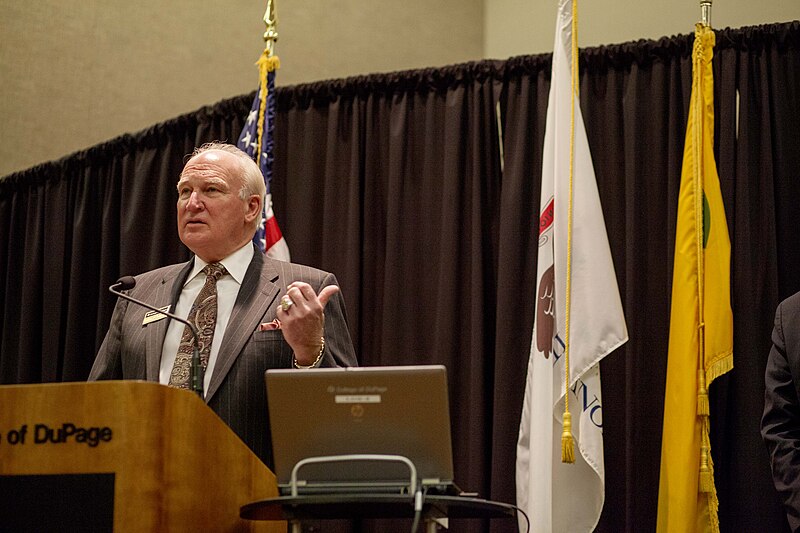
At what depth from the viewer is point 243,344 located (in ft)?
9.41

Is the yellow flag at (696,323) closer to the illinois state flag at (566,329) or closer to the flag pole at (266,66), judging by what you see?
the illinois state flag at (566,329)

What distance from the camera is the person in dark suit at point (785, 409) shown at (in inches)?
120

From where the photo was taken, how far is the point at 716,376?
12.2 feet

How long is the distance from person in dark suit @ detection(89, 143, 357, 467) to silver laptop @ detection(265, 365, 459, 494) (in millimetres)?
447

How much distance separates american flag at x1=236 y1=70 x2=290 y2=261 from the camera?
4477 millimetres

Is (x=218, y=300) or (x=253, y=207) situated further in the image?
(x=253, y=207)

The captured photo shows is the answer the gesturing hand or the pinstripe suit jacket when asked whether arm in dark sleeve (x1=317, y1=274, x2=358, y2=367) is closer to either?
the pinstripe suit jacket

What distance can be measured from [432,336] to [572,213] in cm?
100

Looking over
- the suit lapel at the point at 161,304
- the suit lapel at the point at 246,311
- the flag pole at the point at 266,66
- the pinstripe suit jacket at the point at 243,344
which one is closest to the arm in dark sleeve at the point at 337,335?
the pinstripe suit jacket at the point at 243,344

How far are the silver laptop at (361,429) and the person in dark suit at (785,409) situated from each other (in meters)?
1.36

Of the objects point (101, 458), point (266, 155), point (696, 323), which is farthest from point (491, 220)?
point (101, 458)

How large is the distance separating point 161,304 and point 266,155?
1.58 meters

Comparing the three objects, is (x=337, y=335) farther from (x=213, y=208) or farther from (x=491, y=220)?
(x=491, y=220)

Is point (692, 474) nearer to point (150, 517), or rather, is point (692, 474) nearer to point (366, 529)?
point (366, 529)
